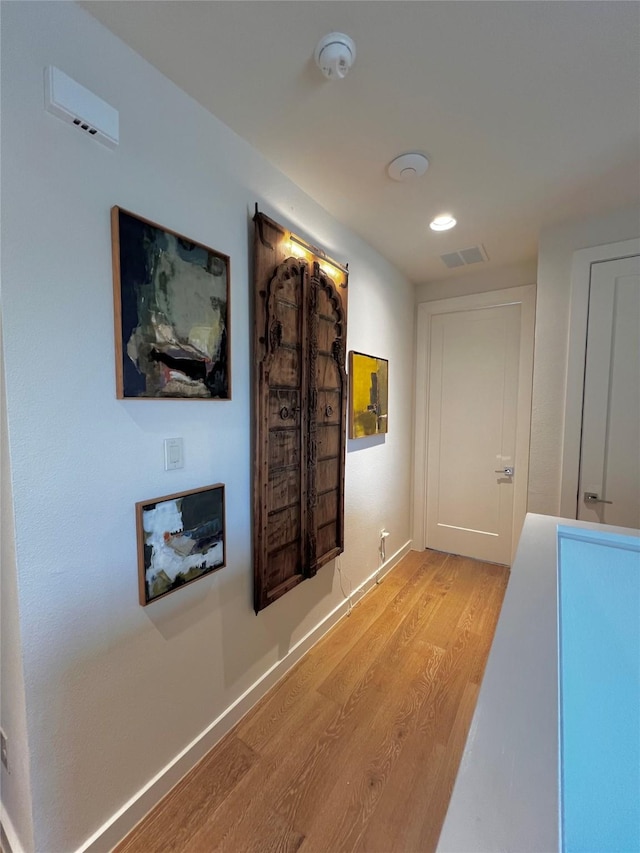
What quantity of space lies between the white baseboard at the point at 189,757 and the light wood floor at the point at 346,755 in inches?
1.2

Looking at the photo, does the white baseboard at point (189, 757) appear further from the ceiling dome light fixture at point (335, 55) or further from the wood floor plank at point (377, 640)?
the ceiling dome light fixture at point (335, 55)

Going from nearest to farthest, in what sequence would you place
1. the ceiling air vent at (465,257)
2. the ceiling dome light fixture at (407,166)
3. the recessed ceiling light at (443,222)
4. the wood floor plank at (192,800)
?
the wood floor plank at (192,800)
the ceiling dome light fixture at (407,166)
the recessed ceiling light at (443,222)
the ceiling air vent at (465,257)

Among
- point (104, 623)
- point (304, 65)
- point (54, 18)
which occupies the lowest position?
point (104, 623)

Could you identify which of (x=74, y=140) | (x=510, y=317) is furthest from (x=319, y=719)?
(x=510, y=317)

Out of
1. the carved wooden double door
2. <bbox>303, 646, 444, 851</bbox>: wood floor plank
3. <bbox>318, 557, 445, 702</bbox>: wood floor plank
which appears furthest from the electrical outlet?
<bbox>318, 557, 445, 702</bbox>: wood floor plank

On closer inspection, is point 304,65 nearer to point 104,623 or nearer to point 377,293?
point 377,293

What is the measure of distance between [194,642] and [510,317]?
3.19 meters

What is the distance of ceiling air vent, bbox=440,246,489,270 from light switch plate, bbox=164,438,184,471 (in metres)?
2.48

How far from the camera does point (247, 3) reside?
983 millimetres

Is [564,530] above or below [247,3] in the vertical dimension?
below

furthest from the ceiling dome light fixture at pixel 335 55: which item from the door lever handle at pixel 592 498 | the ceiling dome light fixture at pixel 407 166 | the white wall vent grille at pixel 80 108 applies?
the door lever handle at pixel 592 498

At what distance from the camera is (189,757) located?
4.50 ft

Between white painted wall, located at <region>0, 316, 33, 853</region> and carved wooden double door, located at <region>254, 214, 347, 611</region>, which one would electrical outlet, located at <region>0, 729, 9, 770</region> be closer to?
white painted wall, located at <region>0, 316, 33, 853</region>

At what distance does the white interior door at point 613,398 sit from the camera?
2.02 metres
